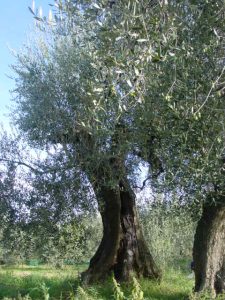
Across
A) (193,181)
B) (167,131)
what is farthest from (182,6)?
(193,181)

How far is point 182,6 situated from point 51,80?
489cm

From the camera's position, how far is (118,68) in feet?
15.4

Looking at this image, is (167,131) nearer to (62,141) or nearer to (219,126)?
(219,126)

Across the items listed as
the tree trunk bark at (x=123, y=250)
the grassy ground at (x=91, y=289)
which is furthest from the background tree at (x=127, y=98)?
the grassy ground at (x=91, y=289)

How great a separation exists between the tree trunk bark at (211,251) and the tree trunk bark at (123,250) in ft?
8.71

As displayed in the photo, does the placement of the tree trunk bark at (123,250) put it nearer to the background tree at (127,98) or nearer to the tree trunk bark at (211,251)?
the background tree at (127,98)

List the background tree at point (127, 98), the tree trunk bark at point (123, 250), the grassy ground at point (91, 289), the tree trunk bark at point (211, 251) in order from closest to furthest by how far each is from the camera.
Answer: the background tree at point (127, 98), the tree trunk bark at point (211, 251), the grassy ground at point (91, 289), the tree trunk bark at point (123, 250)

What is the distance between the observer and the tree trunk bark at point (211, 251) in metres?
9.74

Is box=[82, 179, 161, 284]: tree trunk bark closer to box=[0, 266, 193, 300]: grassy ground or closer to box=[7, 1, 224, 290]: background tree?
box=[7, 1, 224, 290]: background tree

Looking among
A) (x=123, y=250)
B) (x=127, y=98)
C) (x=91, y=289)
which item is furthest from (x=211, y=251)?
(x=127, y=98)

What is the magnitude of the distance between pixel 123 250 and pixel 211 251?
3270 millimetres


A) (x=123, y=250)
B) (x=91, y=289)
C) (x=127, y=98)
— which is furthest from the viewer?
(x=123, y=250)

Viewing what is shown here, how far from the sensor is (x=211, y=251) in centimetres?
987

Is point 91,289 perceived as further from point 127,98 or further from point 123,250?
point 127,98
